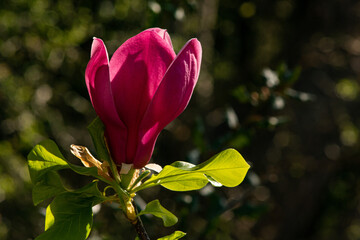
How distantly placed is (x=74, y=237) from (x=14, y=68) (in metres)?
1.66

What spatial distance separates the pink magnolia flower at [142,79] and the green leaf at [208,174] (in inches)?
2.9

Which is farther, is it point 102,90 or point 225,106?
point 225,106

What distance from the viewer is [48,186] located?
2.20 ft

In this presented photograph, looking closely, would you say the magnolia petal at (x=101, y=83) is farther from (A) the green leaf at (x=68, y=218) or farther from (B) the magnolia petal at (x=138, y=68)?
(A) the green leaf at (x=68, y=218)

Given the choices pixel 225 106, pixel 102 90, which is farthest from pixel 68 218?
pixel 225 106

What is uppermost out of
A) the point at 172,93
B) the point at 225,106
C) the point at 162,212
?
the point at 172,93

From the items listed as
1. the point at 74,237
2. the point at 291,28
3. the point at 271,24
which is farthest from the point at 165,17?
the point at 271,24

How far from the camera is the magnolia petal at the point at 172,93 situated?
0.62 meters

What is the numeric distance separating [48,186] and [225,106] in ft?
4.27

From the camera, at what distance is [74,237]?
619 mm

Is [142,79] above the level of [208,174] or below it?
above

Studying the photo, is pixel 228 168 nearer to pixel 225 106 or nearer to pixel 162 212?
pixel 162 212

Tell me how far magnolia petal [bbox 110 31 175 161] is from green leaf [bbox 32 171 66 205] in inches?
5.4

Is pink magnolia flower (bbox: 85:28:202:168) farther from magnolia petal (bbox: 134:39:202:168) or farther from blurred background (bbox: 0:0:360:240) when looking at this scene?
blurred background (bbox: 0:0:360:240)
